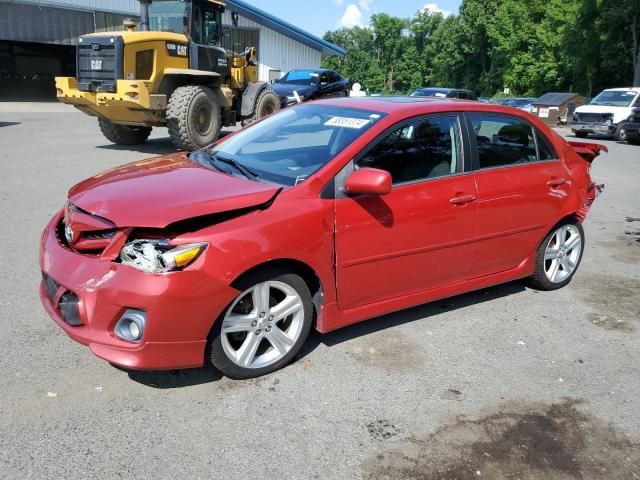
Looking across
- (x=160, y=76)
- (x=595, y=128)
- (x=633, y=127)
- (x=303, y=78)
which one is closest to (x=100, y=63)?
(x=160, y=76)

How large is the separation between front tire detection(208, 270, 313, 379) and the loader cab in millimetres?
9881

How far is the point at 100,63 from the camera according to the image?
11.1 m

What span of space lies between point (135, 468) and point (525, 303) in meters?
3.35

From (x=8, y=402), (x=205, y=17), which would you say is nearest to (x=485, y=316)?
(x=8, y=402)

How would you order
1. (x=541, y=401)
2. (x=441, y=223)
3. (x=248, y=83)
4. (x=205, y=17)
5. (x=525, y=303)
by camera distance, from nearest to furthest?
(x=541, y=401) → (x=441, y=223) → (x=525, y=303) → (x=205, y=17) → (x=248, y=83)

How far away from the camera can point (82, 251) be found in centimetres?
311

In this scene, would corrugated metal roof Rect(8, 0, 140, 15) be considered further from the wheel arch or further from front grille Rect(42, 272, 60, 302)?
the wheel arch

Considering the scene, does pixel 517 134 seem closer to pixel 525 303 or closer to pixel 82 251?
pixel 525 303

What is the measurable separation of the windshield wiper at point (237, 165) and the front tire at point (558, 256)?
99.5 inches

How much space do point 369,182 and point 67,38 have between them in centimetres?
3113

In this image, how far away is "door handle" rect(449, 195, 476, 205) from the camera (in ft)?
12.9

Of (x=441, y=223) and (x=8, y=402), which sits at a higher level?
(x=441, y=223)

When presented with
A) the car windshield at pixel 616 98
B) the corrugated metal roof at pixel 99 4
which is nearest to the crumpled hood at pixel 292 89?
the car windshield at pixel 616 98

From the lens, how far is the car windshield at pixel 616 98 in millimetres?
21312
